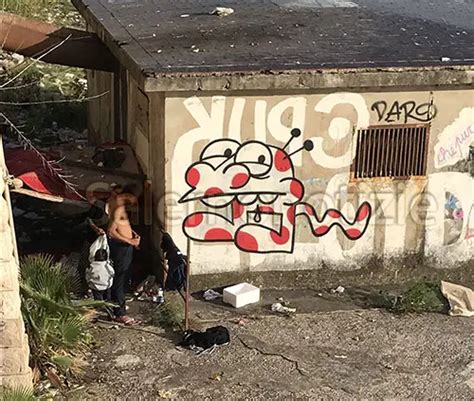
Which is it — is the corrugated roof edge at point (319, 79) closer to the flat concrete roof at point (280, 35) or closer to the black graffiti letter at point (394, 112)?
the flat concrete roof at point (280, 35)

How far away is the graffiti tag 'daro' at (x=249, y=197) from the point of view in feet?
33.4

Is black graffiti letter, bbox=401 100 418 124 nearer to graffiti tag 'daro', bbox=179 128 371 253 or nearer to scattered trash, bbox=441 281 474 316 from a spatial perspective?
graffiti tag 'daro', bbox=179 128 371 253

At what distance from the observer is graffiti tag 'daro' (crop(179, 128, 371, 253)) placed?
10188mm

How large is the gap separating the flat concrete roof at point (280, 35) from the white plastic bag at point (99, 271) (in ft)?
6.19

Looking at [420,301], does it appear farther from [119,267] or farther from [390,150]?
[119,267]

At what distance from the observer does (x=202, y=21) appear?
486 inches

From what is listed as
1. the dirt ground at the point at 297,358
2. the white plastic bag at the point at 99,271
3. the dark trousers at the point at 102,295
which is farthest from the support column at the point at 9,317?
the dark trousers at the point at 102,295

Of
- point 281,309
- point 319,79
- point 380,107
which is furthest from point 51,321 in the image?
point 380,107

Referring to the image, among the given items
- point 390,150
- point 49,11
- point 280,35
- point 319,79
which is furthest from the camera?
point 49,11

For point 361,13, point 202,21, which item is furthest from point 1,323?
point 361,13

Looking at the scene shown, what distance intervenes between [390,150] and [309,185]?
1.09 m

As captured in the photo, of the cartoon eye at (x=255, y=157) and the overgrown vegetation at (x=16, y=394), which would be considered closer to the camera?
the overgrown vegetation at (x=16, y=394)

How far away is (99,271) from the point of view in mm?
9477

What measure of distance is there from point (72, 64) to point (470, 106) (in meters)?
5.36
